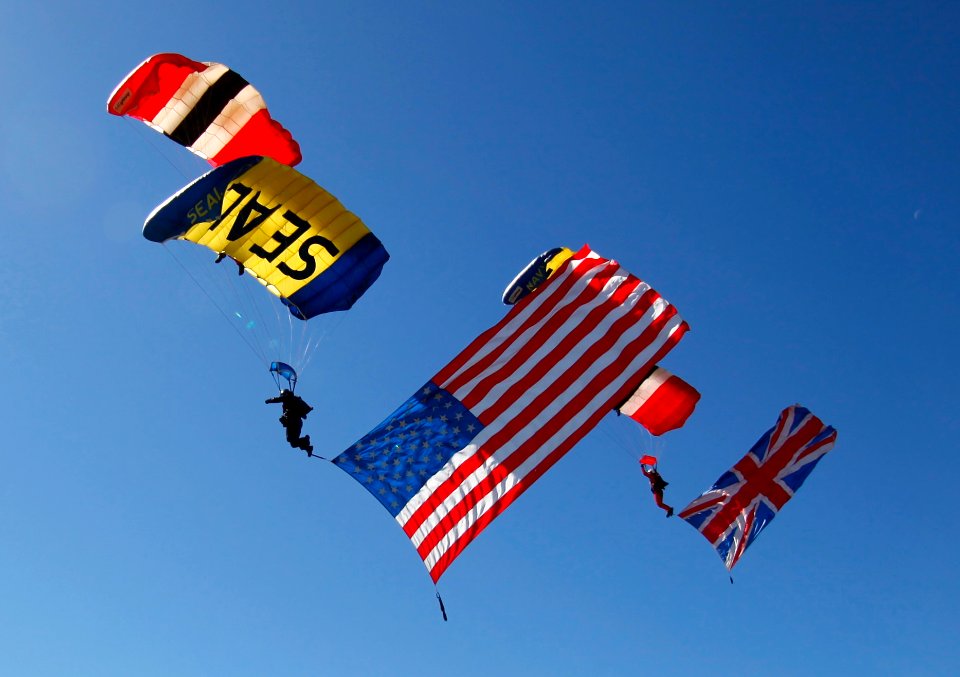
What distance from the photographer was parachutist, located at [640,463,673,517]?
55.8ft

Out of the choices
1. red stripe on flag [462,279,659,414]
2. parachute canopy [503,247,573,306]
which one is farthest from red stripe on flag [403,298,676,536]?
parachute canopy [503,247,573,306]

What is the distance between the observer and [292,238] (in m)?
13.4

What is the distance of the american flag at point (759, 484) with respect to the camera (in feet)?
52.5

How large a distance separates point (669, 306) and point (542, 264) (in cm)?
406

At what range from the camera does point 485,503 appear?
1302 centimetres

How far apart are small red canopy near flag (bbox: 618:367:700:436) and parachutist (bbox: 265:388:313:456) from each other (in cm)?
731

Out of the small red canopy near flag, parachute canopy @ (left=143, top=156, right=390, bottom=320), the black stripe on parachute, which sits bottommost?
parachute canopy @ (left=143, top=156, right=390, bottom=320)

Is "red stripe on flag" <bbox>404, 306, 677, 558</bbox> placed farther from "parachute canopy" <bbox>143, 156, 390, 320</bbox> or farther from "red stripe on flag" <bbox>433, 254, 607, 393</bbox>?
"parachute canopy" <bbox>143, 156, 390, 320</bbox>

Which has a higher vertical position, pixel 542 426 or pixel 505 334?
pixel 505 334

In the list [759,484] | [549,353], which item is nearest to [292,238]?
[549,353]

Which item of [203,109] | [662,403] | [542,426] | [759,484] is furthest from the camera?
[662,403]

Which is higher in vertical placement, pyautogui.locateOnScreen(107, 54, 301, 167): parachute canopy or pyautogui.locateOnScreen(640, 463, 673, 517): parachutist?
pyautogui.locateOnScreen(640, 463, 673, 517): parachutist

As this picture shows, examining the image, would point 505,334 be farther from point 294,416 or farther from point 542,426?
point 294,416

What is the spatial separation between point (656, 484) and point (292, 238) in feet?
29.7
